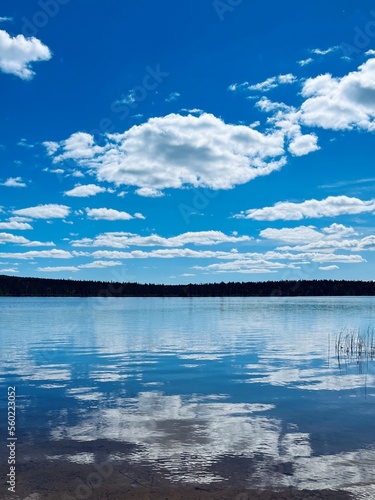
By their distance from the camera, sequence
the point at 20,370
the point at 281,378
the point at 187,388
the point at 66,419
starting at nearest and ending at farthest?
the point at 66,419, the point at 187,388, the point at 281,378, the point at 20,370

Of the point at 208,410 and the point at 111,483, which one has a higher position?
the point at 111,483

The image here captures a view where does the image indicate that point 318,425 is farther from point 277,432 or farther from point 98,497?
point 98,497

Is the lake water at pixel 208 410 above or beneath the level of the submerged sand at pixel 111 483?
beneath

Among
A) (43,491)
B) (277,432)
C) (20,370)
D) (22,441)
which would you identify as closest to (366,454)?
(277,432)

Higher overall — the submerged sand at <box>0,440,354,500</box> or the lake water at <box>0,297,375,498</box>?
the submerged sand at <box>0,440,354,500</box>

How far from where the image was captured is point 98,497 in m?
12.7

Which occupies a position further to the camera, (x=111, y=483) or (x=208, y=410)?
(x=208, y=410)

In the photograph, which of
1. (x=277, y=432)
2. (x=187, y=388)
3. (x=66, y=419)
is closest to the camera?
(x=277, y=432)

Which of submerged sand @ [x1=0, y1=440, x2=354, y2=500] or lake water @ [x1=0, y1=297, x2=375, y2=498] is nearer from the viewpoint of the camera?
submerged sand @ [x1=0, y1=440, x2=354, y2=500]

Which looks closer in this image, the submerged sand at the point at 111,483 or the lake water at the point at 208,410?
the submerged sand at the point at 111,483

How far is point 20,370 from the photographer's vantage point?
1334 inches

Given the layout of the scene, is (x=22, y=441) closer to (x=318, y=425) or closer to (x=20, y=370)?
(x=318, y=425)

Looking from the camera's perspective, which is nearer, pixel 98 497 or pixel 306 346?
pixel 98 497

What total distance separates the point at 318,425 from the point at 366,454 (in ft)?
12.5
